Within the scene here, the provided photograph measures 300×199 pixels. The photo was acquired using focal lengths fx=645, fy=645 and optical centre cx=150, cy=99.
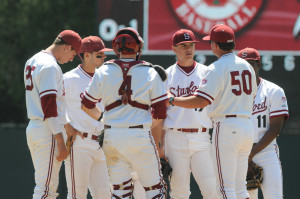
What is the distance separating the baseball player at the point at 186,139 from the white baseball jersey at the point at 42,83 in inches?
41.5

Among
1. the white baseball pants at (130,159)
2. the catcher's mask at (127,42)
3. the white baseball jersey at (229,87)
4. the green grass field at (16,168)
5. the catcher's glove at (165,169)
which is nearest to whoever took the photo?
the white baseball pants at (130,159)

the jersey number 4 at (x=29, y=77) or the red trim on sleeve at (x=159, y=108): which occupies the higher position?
the jersey number 4 at (x=29, y=77)

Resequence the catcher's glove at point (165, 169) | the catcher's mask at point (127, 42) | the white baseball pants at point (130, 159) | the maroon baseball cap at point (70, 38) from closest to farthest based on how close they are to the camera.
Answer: the white baseball pants at point (130, 159)
the catcher's mask at point (127, 42)
the maroon baseball cap at point (70, 38)
the catcher's glove at point (165, 169)

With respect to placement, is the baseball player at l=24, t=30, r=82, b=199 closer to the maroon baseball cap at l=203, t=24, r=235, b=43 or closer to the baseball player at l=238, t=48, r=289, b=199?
the maroon baseball cap at l=203, t=24, r=235, b=43

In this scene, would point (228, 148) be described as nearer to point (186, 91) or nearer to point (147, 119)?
point (147, 119)

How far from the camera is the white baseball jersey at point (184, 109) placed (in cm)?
600

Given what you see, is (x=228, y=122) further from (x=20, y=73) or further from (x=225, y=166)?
(x=20, y=73)

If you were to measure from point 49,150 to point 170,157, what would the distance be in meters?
1.18

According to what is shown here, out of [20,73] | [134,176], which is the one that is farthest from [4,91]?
[134,176]

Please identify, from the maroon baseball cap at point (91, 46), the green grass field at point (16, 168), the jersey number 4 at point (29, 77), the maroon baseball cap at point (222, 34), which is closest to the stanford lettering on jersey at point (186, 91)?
the maroon baseball cap at point (222, 34)

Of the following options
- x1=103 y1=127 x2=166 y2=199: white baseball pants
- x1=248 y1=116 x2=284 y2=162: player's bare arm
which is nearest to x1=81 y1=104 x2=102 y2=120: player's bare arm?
x1=103 y1=127 x2=166 y2=199: white baseball pants

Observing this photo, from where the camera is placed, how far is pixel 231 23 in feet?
25.4

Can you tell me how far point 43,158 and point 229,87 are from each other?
1666mm

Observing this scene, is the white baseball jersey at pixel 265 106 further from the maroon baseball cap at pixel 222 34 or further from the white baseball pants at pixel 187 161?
the maroon baseball cap at pixel 222 34
